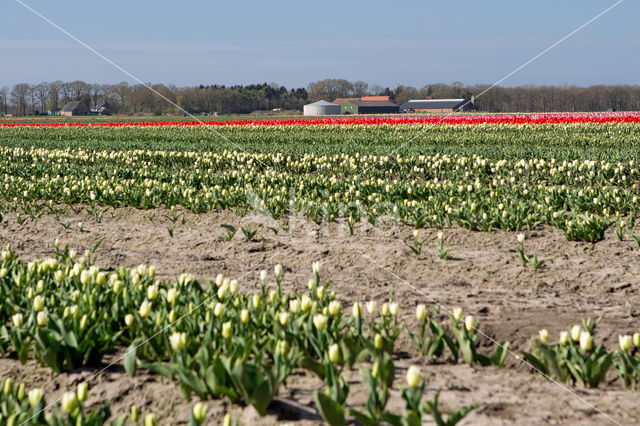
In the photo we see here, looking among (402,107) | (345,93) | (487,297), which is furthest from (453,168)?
(345,93)

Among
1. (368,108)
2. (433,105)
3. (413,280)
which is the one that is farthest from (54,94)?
(413,280)

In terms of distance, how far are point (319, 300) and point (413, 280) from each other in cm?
201

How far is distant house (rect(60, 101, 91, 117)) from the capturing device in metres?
121

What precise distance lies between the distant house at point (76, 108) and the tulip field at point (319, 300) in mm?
116076

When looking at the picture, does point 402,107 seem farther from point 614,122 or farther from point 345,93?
point 614,122

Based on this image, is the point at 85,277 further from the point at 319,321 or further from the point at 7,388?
the point at 319,321

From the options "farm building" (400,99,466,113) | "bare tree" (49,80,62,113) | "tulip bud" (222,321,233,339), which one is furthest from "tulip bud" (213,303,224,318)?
"bare tree" (49,80,62,113)

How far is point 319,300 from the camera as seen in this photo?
4875 millimetres

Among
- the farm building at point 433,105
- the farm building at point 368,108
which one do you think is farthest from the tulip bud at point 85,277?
the farm building at point 368,108

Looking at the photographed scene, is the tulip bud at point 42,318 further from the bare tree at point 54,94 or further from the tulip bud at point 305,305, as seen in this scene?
the bare tree at point 54,94

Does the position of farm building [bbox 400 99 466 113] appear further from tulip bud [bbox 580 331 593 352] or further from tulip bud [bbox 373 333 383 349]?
tulip bud [bbox 373 333 383 349]

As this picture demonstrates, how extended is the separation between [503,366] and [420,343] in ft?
1.79

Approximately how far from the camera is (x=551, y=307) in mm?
5656

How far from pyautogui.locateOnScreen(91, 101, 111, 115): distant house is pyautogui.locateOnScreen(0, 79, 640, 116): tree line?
3.88 feet
